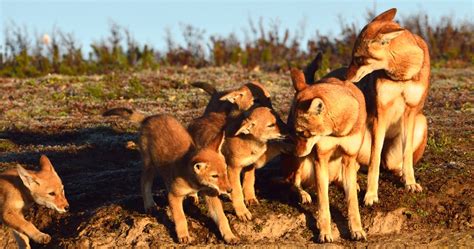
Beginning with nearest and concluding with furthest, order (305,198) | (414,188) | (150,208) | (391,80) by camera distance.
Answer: (150,208) → (391,80) → (305,198) → (414,188)

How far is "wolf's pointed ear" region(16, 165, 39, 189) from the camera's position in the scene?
406 inches

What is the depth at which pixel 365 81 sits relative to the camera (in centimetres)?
1145

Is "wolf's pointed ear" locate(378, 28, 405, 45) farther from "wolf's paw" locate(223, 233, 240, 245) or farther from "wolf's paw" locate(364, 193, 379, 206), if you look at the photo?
"wolf's paw" locate(223, 233, 240, 245)

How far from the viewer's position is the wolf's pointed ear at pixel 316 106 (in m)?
9.53

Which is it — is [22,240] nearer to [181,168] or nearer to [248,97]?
[181,168]

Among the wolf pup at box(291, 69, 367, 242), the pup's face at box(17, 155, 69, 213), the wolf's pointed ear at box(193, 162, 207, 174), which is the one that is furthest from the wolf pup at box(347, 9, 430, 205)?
the pup's face at box(17, 155, 69, 213)

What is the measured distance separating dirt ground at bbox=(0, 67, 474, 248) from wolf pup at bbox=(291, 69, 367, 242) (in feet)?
1.20

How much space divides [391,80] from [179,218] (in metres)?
3.11

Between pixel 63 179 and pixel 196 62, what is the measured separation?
44.6 feet

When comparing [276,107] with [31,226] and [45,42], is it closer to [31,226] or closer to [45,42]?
[31,226]

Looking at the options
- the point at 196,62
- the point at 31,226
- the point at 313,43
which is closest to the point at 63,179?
the point at 31,226

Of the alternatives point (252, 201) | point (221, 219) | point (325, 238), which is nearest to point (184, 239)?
point (221, 219)

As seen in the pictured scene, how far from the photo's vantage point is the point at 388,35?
1061 cm

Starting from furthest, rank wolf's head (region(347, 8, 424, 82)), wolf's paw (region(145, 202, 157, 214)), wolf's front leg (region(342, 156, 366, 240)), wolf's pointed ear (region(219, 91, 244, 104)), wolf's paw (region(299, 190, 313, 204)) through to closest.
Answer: wolf's pointed ear (region(219, 91, 244, 104)) < wolf's paw (region(299, 190, 313, 204)) < wolf's head (region(347, 8, 424, 82)) < wolf's paw (region(145, 202, 157, 214)) < wolf's front leg (region(342, 156, 366, 240))
